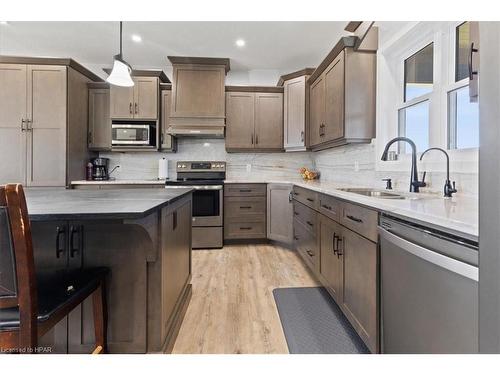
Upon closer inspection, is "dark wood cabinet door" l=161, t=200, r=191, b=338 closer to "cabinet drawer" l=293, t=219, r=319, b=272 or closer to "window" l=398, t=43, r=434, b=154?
"cabinet drawer" l=293, t=219, r=319, b=272

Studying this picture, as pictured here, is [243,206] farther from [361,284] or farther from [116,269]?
[116,269]

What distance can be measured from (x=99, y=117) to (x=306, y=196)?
322 centimetres

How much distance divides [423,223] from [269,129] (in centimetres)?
327

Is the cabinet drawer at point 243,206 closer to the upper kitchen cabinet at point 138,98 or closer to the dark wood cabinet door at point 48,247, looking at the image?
the upper kitchen cabinet at point 138,98

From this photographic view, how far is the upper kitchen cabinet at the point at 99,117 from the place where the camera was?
3.86 metres

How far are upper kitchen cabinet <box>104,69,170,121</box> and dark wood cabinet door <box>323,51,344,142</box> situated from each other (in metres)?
2.41

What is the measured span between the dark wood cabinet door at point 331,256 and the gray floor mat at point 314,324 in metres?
0.16

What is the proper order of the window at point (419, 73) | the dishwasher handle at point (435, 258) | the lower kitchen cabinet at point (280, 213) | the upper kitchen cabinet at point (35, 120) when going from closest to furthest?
1. the dishwasher handle at point (435, 258)
2. the window at point (419, 73)
3. the upper kitchen cabinet at point (35, 120)
4. the lower kitchen cabinet at point (280, 213)

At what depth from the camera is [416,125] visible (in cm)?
223

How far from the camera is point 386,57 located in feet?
8.10

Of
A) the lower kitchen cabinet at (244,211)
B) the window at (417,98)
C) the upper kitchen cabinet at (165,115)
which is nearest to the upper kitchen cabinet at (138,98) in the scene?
the upper kitchen cabinet at (165,115)

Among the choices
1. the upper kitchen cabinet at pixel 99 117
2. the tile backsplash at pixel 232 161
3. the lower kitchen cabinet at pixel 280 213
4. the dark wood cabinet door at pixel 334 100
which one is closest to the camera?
the dark wood cabinet door at pixel 334 100
